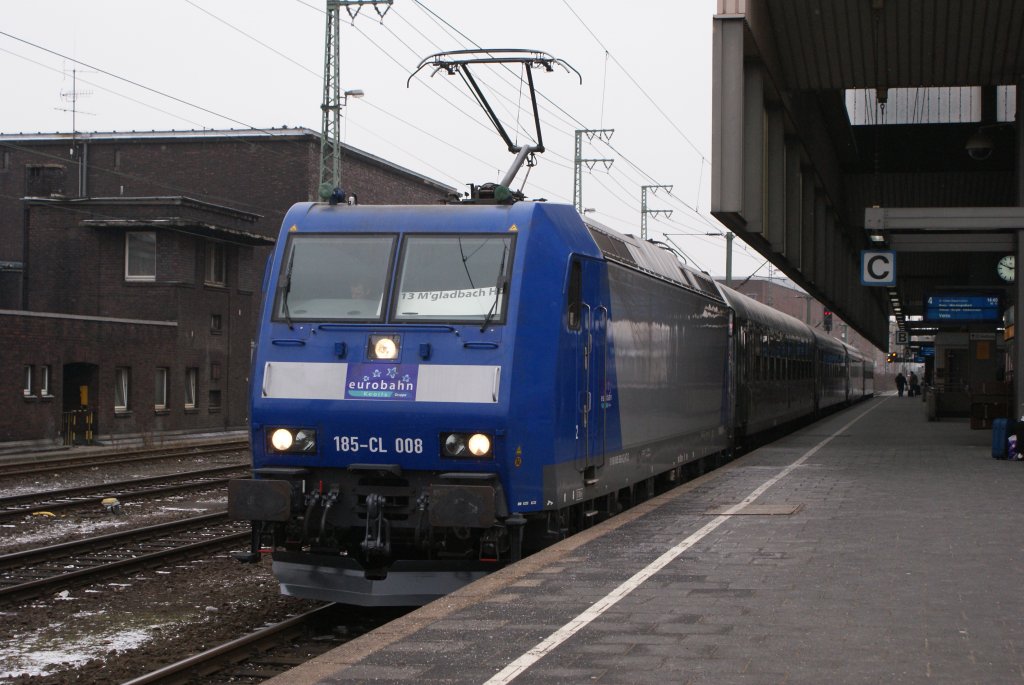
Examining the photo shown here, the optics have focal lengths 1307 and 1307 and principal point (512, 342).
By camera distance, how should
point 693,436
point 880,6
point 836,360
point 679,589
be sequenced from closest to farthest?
point 679,589
point 693,436
point 880,6
point 836,360

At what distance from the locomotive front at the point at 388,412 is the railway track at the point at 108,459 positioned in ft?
46.2

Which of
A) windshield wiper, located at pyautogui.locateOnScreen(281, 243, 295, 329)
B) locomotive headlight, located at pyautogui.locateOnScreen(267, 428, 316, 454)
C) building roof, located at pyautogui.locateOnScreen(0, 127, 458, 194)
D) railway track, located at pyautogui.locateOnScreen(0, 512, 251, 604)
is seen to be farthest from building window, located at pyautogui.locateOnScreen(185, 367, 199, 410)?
locomotive headlight, located at pyautogui.locateOnScreen(267, 428, 316, 454)

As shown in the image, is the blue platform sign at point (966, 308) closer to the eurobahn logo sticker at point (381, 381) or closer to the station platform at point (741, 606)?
the station platform at point (741, 606)

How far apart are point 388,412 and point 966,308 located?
2447 centimetres

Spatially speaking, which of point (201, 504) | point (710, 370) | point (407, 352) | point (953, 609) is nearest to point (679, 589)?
point (953, 609)

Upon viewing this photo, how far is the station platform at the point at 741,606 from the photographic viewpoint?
243 inches

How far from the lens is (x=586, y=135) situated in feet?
144

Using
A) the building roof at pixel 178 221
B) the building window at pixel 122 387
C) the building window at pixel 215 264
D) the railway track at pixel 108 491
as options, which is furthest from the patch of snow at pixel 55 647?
the building window at pixel 215 264

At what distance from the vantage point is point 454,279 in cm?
984

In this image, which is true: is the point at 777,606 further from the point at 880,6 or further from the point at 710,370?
the point at 880,6

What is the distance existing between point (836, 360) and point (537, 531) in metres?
38.8

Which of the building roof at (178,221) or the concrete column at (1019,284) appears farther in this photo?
the building roof at (178,221)

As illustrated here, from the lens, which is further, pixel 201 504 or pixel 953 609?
pixel 201 504

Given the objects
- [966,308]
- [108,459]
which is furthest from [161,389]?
[966,308]
